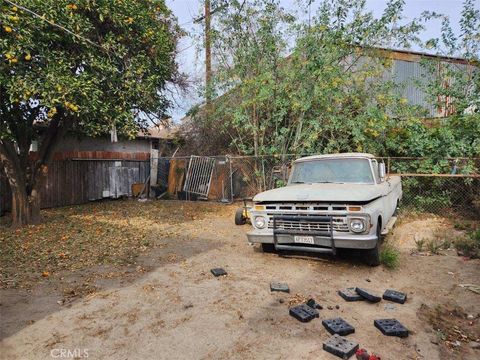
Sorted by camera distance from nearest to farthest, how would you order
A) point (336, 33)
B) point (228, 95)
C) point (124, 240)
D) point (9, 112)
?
point (124, 240)
point (9, 112)
point (336, 33)
point (228, 95)

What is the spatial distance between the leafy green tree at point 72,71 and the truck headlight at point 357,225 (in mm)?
5499

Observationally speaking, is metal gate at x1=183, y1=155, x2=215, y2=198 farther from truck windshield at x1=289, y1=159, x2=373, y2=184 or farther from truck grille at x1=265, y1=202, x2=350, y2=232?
truck grille at x1=265, y1=202, x2=350, y2=232

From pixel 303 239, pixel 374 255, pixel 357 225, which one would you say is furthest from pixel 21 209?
pixel 374 255

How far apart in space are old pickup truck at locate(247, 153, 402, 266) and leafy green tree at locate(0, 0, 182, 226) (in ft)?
14.2

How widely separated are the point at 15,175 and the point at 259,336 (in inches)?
317

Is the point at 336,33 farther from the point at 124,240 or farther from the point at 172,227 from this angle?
the point at 124,240

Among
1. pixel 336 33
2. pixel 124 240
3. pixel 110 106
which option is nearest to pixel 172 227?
pixel 124 240

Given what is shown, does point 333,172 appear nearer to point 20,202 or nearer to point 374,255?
point 374,255

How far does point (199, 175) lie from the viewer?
1377 cm

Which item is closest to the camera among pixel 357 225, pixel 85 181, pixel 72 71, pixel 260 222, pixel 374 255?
pixel 357 225

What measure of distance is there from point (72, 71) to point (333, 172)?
6.09 metres

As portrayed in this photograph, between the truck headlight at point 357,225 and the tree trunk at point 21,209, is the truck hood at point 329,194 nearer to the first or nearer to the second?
the truck headlight at point 357,225

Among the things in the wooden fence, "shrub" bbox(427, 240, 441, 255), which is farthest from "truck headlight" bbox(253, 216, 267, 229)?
the wooden fence

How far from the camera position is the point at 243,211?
29.3 feet
